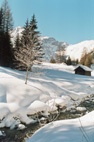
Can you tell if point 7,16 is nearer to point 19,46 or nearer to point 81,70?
point 19,46

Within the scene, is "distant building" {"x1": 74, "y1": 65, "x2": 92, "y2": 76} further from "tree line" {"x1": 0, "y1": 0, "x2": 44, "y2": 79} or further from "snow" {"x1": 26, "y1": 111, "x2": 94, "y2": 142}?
"snow" {"x1": 26, "y1": 111, "x2": 94, "y2": 142}

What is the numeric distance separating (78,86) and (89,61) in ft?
166

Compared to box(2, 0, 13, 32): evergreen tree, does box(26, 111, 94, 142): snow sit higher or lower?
lower

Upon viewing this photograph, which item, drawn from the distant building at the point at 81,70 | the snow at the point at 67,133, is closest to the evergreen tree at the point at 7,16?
the distant building at the point at 81,70

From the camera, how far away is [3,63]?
45250 millimetres

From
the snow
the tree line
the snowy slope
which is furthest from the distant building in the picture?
the snow

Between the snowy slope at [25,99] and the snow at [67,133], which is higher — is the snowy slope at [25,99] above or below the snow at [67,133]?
below

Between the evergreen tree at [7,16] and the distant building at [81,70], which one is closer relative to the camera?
the evergreen tree at [7,16]

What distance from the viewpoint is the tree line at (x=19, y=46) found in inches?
1328

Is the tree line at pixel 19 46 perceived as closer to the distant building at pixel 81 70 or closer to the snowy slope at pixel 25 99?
the snowy slope at pixel 25 99

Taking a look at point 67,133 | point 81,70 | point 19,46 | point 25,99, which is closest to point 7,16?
point 19,46

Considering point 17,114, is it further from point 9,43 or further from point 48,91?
point 9,43

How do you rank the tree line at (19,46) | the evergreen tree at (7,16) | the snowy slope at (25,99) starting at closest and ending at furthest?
the snowy slope at (25,99), the tree line at (19,46), the evergreen tree at (7,16)

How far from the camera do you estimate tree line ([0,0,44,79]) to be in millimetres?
33719
